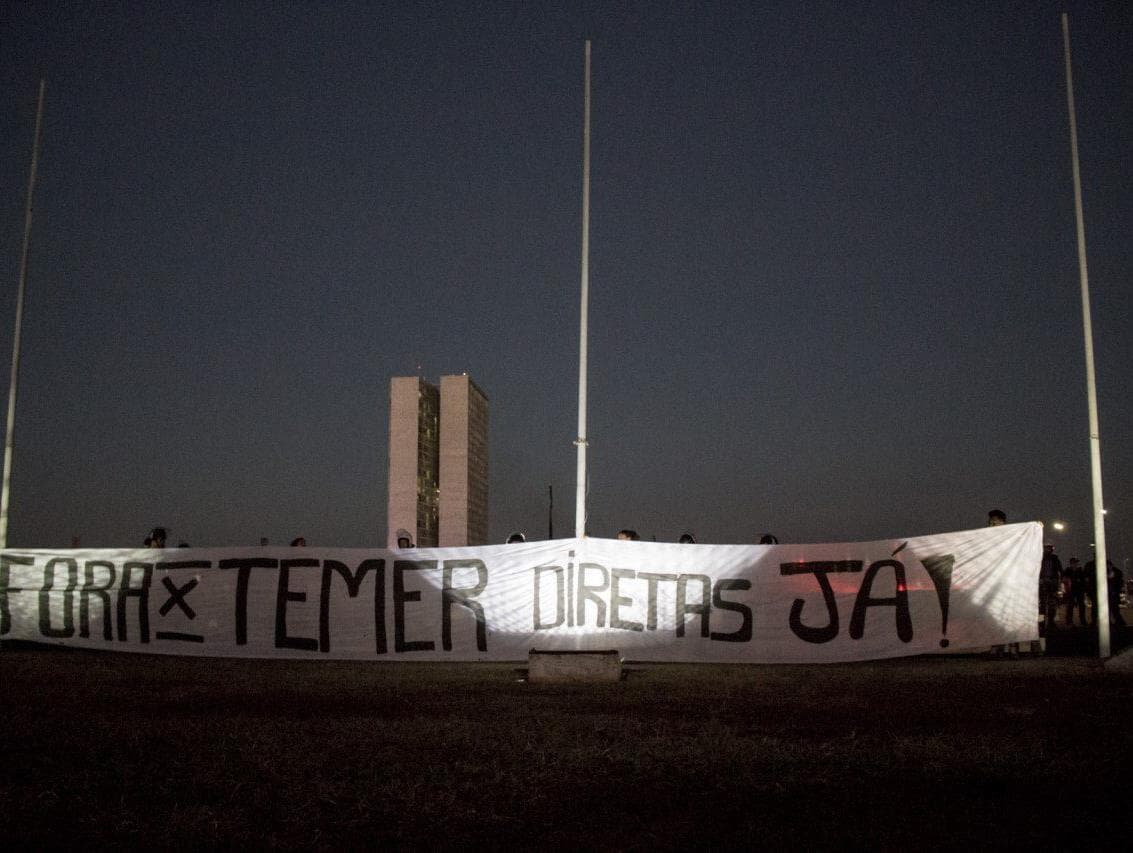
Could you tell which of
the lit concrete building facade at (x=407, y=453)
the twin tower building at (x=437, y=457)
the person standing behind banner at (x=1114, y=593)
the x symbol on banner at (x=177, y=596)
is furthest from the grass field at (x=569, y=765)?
the twin tower building at (x=437, y=457)

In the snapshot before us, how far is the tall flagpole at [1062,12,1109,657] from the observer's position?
1246 centimetres

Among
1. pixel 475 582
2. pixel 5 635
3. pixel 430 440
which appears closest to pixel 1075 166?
pixel 475 582

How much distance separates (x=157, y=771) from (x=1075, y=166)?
13356 millimetres

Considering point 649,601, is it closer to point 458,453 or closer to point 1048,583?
point 1048,583

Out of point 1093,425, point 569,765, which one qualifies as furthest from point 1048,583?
point 569,765

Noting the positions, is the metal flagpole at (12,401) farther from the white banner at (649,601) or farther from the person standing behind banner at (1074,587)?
the person standing behind banner at (1074,587)

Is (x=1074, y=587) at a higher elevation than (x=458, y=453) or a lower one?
lower

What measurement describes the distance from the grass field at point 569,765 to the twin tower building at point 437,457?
99106 mm

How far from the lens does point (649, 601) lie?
40.6 ft

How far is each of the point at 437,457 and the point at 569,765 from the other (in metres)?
126

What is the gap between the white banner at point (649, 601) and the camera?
1218cm

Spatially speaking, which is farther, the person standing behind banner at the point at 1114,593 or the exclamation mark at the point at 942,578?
the person standing behind banner at the point at 1114,593

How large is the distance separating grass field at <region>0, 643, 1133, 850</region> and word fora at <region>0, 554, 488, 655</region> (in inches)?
116

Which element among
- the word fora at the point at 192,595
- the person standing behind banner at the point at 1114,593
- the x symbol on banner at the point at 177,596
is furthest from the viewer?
the person standing behind banner at the point at 1114,593
